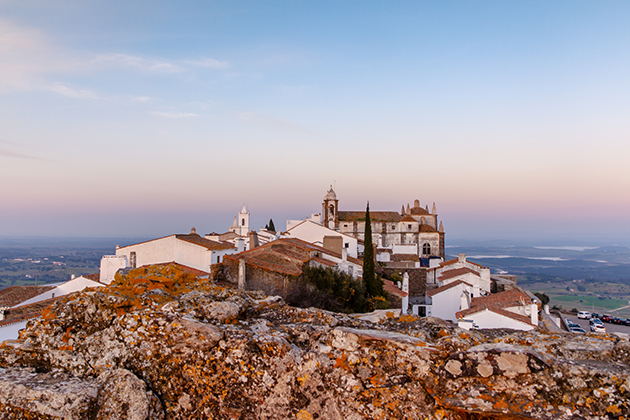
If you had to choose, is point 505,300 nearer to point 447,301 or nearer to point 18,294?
point 447,301

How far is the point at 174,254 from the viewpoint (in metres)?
23.8

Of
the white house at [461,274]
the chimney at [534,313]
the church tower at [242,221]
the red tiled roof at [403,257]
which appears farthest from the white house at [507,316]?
the church tower at [242,221]

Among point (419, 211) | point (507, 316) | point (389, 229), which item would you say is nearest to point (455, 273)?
point (507, 316)

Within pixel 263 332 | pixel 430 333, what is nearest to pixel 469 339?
pixel 430 333

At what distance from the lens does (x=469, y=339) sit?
2.93 meters

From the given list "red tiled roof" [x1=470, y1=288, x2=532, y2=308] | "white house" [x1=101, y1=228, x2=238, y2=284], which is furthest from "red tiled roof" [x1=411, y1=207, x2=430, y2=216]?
"white house" [x1=101, y1=228, x2=238, y2=284]

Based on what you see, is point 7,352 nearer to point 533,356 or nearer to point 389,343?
point 389,343

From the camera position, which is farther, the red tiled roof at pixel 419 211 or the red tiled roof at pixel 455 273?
the red tiled roof at pixel 419 211

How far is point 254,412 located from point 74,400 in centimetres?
118

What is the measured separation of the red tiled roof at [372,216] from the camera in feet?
210

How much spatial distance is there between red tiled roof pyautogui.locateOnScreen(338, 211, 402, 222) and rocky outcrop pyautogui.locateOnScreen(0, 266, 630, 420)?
200ft

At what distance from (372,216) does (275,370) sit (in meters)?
63.3

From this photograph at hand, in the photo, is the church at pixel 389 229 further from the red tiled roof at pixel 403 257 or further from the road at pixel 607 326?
the road at pixel 607 326

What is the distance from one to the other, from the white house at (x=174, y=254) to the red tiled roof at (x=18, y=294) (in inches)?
154
